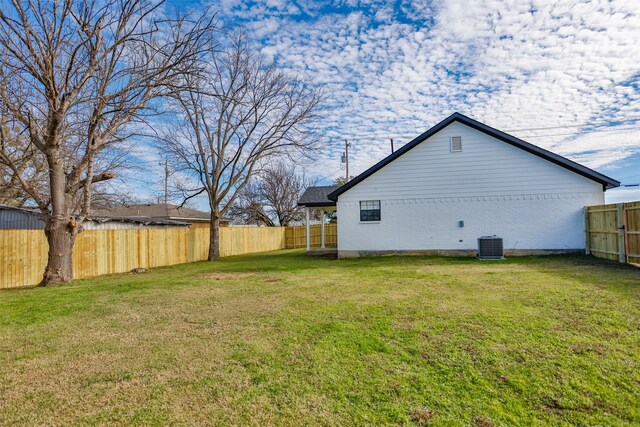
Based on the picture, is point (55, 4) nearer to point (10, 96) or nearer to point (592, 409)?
point (10, 96)

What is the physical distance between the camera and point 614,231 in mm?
10211

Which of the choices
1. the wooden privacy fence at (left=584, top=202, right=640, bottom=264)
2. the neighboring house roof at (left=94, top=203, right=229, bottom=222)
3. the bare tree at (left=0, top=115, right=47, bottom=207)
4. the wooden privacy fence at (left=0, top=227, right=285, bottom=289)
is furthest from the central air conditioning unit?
the neighboring house roof at (left=94, top=203, right=229, bottom=222)

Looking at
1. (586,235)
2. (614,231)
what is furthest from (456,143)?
(614,231)

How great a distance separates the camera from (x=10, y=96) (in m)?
9.02

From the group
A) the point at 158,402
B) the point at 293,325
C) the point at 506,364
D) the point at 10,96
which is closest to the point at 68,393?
the point at 158,402

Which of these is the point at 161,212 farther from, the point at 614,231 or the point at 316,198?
the point at 614,231

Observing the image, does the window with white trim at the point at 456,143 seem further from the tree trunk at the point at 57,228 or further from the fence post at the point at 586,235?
the tree trunk at the point at 57,228

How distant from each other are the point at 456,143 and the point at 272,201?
2398 centimetres

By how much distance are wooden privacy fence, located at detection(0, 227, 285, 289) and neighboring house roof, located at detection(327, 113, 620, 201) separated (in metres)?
7.78

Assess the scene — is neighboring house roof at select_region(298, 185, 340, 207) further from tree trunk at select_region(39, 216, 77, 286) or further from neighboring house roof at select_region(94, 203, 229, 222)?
neighboring house roof at select_region(94, 203, 229, 222)

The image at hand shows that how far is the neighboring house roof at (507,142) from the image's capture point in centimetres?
1249

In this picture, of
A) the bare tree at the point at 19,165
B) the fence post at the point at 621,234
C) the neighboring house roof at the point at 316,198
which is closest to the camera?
the fence post at the point at 621,234

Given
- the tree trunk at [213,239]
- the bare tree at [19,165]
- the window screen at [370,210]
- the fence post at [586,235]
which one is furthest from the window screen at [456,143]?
the bare tree at [19,165]

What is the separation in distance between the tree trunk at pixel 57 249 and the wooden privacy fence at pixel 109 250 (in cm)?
82
